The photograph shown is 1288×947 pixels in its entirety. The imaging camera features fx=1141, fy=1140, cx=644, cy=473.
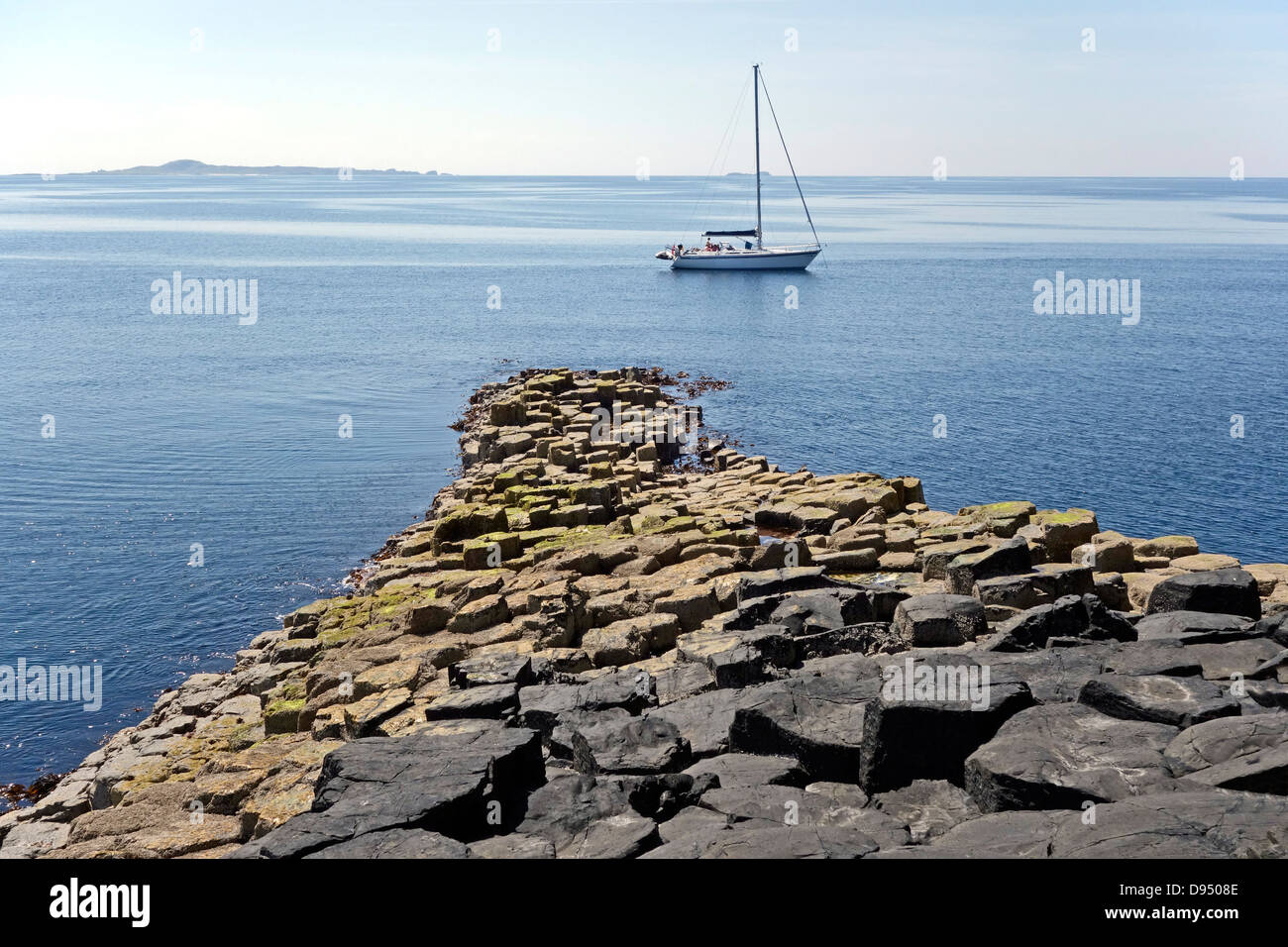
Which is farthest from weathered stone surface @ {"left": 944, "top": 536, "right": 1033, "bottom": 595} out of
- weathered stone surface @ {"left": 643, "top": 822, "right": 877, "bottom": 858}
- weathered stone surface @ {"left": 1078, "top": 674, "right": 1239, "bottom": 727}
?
weathered stone surface @ {"left": 643, "top": 822, "right": 877, "bottom": 858}

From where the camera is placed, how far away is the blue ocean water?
87.3ft

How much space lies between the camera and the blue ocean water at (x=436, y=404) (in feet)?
87.3

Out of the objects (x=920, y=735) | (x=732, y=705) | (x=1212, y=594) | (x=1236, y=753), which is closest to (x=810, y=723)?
(x=920, y=735)

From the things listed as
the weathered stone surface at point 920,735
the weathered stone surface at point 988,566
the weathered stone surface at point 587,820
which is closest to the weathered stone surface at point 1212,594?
the weathered stone surface at point 988,566

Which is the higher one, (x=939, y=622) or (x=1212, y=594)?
(x=1212, y=594)

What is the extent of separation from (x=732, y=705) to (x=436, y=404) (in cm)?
3753

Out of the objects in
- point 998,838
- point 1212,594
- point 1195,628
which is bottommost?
point 998,838

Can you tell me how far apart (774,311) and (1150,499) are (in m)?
46.9

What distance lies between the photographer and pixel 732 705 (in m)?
12.0

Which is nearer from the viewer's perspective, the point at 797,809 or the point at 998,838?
the point at 998,838

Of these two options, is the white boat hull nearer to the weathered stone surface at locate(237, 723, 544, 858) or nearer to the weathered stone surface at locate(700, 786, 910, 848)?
the weathered stone surface at locate(237, 723, 544, 858)

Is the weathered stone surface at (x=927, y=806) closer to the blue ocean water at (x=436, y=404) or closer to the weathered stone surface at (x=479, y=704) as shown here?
the weathered stone surface at (x=479, y=704)

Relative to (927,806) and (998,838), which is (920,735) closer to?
(927,806)
